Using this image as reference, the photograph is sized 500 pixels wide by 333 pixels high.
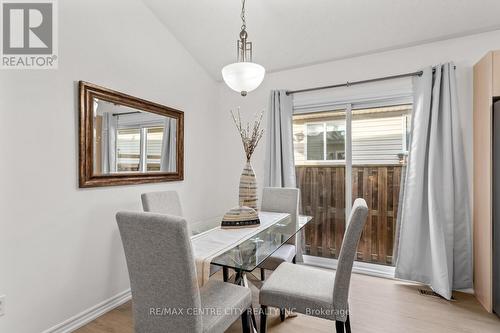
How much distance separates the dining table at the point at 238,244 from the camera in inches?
54.1

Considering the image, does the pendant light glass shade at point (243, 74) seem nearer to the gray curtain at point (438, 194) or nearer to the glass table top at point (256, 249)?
the glass table top at point (256, 249)

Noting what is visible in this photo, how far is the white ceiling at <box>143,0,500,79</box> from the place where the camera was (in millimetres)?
2250

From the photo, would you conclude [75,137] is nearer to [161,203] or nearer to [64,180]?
[64,180]

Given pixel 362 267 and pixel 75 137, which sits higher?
pixel 75 137

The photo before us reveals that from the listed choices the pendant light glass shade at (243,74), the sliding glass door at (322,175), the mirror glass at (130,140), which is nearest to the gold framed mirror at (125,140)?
the mirror glass at (130,140)

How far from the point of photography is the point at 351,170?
118 inches

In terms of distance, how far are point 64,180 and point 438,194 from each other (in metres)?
3.14

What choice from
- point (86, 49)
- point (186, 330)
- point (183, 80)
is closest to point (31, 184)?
point (86, 49)

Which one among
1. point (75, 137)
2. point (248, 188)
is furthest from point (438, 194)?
point (75, 137)

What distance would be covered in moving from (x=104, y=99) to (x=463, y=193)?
10.6 ft

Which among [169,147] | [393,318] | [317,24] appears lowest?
[393,318]

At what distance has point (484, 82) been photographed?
2164 millimetres

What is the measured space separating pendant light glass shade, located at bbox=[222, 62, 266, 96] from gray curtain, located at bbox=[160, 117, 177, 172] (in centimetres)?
132

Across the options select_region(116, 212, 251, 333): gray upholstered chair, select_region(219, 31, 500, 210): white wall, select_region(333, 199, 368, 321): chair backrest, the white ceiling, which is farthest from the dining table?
the white ceiling
